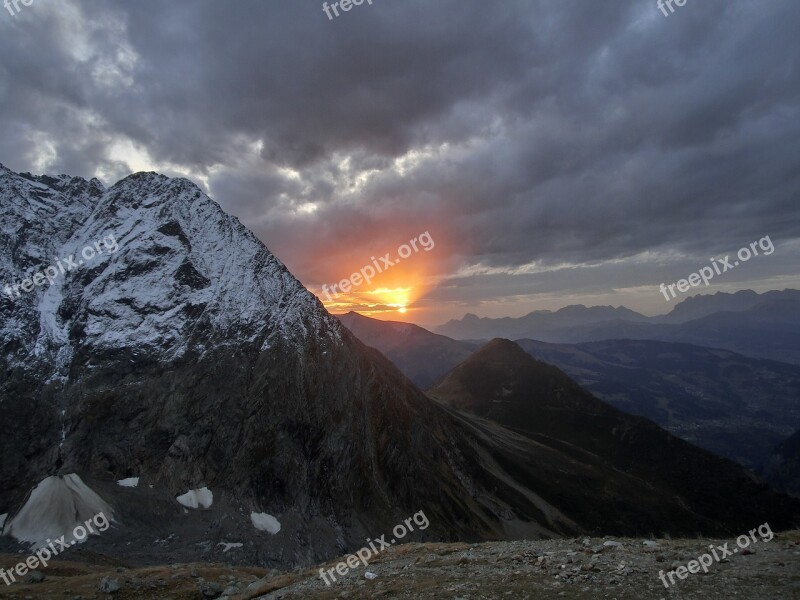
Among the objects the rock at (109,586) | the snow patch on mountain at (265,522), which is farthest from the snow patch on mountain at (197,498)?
the rock at (109,586)

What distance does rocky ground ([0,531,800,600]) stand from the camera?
1538 cm

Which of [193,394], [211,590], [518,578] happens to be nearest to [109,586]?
[211,590]

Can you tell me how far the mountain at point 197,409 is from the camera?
65.5 meters

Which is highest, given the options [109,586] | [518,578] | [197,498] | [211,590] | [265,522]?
[109,586]

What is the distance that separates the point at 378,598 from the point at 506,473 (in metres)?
130

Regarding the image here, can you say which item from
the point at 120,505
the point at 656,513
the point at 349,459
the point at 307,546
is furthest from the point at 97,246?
the point at 656,513

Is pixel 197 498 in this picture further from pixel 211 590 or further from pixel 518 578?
pixel 518 578

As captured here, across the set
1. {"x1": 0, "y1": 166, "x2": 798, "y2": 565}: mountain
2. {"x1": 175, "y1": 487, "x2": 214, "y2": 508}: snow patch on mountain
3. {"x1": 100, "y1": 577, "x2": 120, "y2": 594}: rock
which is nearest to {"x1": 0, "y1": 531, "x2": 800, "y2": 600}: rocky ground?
{"x1": 100, "y1": 577, "x2": 120, "y2": 594}: rock

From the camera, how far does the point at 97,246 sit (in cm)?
10238

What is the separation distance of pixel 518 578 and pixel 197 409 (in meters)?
76.2

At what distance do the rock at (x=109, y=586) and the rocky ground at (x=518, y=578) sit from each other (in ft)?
0.19

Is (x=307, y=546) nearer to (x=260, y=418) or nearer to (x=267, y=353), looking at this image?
(x=260, y=418)

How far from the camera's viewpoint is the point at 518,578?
1814cm

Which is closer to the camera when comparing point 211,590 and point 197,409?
point 211,590
